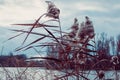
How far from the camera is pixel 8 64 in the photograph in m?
5.80

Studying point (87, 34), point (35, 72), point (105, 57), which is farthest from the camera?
point (35, 72)

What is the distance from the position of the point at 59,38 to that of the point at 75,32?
127 mm

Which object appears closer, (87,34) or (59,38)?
(87,34)

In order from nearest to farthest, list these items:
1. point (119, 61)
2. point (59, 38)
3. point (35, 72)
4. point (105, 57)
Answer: point (59, 38), point (105, 57), point (119, 61), point (35, 72)

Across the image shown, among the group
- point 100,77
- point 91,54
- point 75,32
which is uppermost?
point 75,32

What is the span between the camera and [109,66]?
2744mm

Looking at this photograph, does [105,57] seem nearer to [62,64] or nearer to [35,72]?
[62,64]

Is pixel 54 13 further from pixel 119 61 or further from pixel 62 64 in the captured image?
pixel 119 61

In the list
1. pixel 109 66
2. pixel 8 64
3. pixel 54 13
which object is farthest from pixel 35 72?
pixel 54 13

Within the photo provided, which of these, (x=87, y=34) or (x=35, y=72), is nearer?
(x=87, y=34)

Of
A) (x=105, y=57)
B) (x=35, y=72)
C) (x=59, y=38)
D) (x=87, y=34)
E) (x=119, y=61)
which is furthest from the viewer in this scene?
(x=35, y=72)

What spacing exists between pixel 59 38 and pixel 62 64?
0.20 meters

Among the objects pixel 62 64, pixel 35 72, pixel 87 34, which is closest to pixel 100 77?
pixel 62 64

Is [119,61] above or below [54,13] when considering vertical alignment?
below
